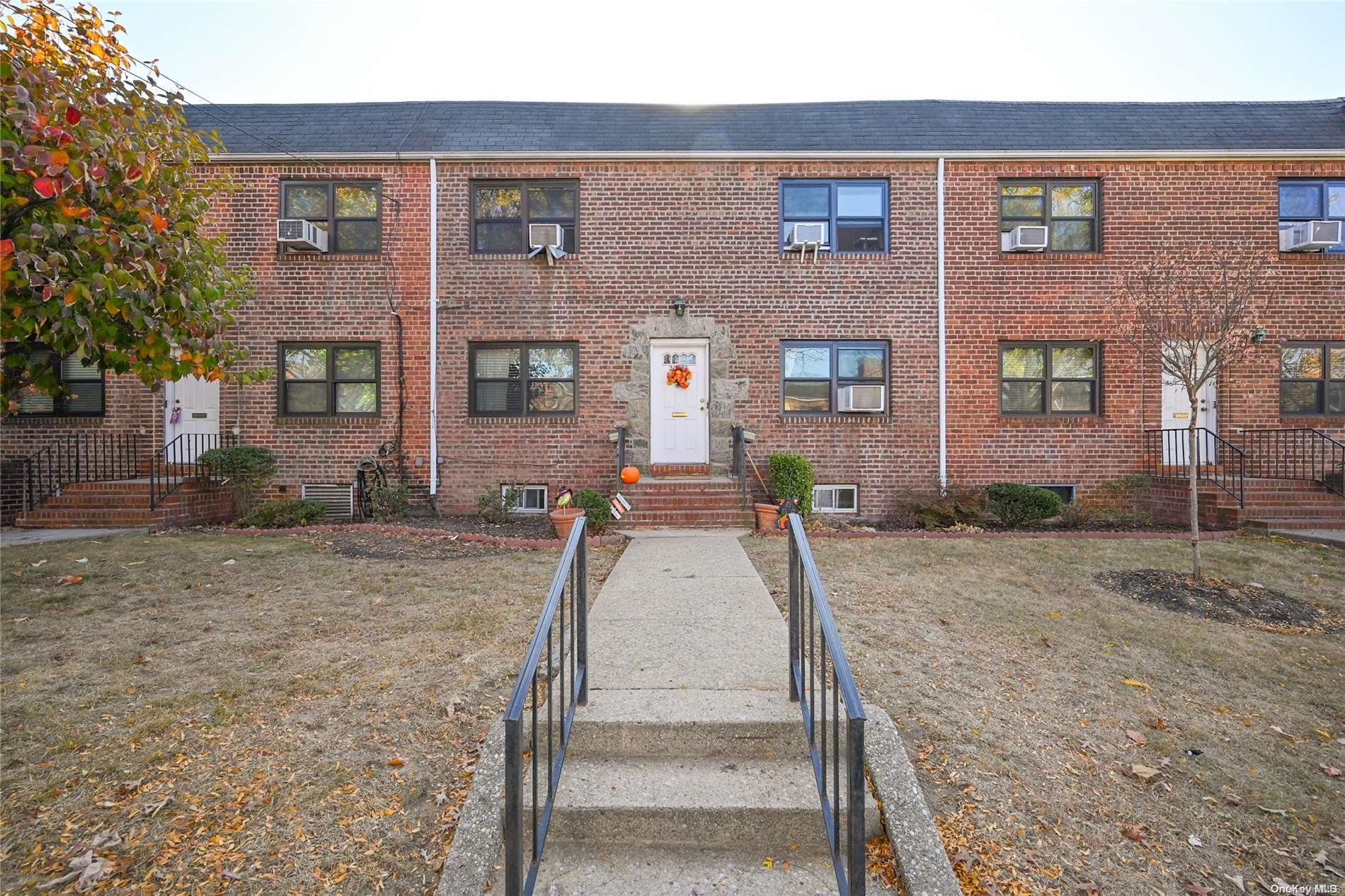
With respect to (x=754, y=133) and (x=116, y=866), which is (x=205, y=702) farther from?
(x=754, y=133)

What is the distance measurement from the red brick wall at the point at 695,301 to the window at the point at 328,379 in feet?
4.40

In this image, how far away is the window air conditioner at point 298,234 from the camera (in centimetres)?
1000

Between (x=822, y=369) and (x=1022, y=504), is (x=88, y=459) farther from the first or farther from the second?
(x=1022, y=504)

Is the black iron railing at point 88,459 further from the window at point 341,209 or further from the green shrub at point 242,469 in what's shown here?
the window at point 341,209

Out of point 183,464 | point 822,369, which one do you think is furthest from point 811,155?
point 183,464

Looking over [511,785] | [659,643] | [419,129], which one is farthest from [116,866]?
[419,129]

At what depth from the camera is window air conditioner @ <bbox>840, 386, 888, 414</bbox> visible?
33.5ft

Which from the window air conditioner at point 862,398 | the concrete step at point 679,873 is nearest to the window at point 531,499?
the window air conditioner at point 862,398

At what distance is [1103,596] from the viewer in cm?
583

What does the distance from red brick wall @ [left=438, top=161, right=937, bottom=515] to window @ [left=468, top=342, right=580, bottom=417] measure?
25 cm

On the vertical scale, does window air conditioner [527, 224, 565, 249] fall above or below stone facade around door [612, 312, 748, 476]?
above

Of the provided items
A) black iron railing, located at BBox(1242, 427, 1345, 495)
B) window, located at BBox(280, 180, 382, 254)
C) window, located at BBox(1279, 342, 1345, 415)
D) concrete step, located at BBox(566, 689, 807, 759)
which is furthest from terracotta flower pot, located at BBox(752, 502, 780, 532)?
window, located at BBox(1279, 342, 1345, 415)

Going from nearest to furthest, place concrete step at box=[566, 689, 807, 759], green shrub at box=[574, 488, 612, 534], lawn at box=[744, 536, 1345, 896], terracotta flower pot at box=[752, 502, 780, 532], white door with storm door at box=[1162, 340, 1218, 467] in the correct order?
lawn at box=[744, 536, 1345, 896] < concrete step at box=[566, 689, 807, 759] < green shrub at box=[574, 488, 612, 534] < terracotta flower pot at box=[752, 502, 780, 532] < white door with storm door at box=[1162, 340, 1218, 467]

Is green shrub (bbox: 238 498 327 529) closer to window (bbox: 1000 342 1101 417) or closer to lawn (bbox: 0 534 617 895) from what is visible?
lawn (bbox: 0 534 617 895)
